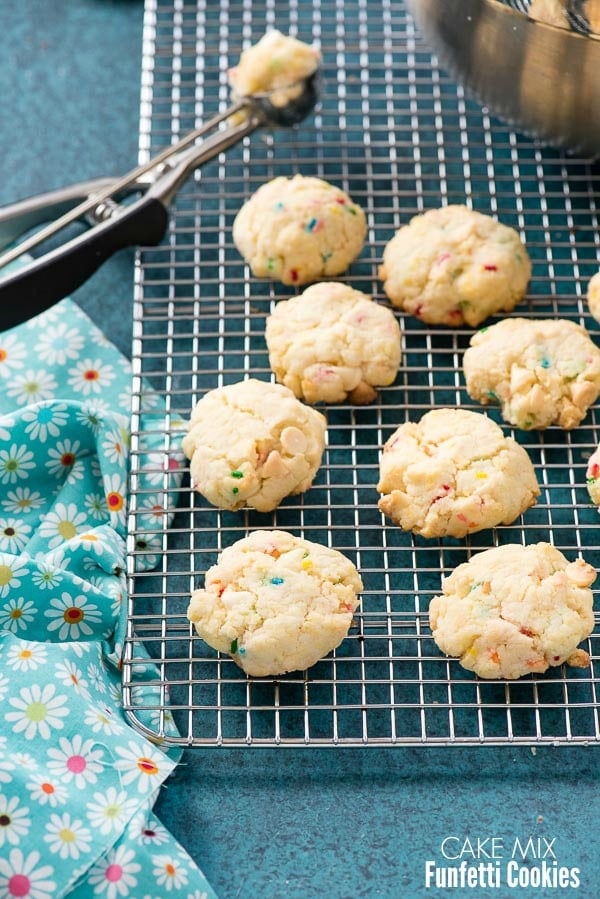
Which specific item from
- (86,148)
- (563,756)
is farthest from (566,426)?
(86,148)

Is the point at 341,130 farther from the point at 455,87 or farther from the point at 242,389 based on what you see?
the point at 242,389

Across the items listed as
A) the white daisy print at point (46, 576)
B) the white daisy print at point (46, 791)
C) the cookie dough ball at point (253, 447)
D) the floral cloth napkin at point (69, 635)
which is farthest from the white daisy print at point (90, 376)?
the white daisy print at point (46, 791)

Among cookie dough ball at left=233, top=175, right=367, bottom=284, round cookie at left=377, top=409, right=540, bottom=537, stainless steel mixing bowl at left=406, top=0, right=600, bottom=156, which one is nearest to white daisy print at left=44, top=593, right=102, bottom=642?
round cookie at left=377, top=409, right=540, bottom=537

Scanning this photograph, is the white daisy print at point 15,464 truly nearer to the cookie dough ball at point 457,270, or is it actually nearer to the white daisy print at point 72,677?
the white daisy print at point 72,677

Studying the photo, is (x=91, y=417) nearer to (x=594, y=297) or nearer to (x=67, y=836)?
(x=67, y=836)

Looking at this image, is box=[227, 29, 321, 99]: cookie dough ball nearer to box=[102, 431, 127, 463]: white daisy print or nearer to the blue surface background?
box=[102, 431, 127, 463]: white daisy print
